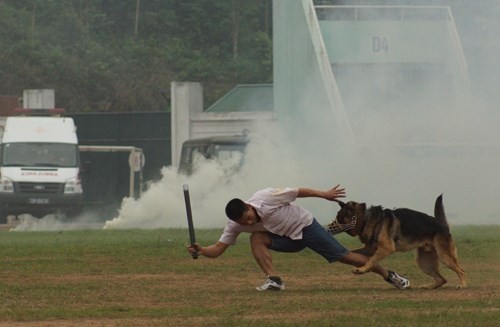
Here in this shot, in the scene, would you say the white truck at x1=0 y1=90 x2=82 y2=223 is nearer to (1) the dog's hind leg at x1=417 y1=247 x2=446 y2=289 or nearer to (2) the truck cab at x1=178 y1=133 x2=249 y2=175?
(2) the truck cab at x1=178 y1=133 x2=249 y2=175

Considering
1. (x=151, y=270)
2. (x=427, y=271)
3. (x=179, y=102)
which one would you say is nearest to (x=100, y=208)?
(x=179, y=102)

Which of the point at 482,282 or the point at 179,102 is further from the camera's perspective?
the point at 179,102

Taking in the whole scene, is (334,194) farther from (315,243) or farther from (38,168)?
(38,168)

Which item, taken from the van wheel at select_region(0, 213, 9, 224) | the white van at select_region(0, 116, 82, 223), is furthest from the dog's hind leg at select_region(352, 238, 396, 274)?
the van wheel at select_region(0, 213, 9, 224)

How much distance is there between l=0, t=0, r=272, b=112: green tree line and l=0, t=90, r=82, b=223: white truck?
1984 centimetres

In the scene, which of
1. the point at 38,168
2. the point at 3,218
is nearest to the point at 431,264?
the point at 38,168

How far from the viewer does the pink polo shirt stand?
626 inches

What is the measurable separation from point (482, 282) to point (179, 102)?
1262 inches

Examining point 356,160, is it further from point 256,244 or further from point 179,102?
point 256,244

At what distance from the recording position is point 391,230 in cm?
1620

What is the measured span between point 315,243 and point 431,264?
1509 mm

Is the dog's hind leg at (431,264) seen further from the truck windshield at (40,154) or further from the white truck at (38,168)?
the truck windshield at (40,154)

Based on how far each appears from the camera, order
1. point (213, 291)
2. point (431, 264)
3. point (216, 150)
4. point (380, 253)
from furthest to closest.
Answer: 1. point (216, 150)
2. point (431, 264)
3. point (213, 291)
4. point (380, 253)

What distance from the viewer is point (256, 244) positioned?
16.3m
